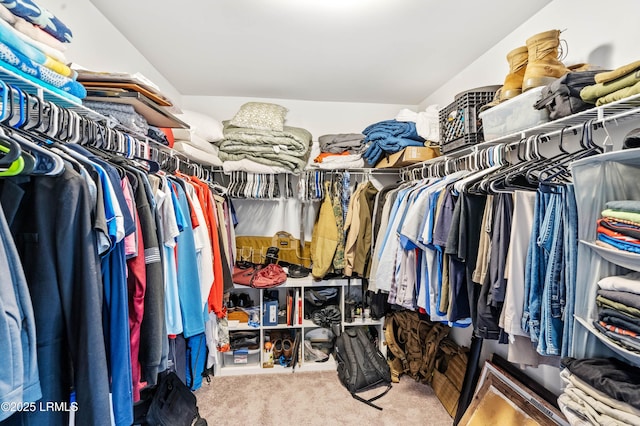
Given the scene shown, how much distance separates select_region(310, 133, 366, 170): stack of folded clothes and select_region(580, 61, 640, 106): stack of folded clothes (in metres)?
1.77

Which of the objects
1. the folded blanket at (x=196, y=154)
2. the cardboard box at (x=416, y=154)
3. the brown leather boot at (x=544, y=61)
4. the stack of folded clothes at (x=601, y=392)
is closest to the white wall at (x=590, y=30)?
the brown leather boot at (x=544, y=61)

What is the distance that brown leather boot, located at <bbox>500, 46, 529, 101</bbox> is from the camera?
4.85 ft

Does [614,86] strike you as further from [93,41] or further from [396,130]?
[93,41]

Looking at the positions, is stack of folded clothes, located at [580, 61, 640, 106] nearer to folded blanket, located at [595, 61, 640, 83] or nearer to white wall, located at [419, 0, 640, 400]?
folded blanket, located at [595, 61, 640, 83]

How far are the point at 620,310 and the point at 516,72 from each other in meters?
1.17

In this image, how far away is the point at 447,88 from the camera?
2586mm

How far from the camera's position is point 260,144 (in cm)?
264

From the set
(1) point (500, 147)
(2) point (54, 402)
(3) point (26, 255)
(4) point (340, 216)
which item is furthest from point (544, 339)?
(4) point (340, 216)

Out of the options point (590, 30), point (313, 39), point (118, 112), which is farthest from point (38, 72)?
point (590, 30)

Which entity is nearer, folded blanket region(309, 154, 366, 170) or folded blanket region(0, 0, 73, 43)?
folded blanket region(0, 0, 73, 43)

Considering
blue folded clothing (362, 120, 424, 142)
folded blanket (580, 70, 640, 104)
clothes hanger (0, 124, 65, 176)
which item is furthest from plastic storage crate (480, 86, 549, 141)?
clothes hanger (0, 124, 65, 176)

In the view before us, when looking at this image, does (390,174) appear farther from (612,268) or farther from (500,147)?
(612,268)

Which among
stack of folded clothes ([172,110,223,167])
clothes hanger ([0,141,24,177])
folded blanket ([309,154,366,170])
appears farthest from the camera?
folded blanket ([309,154,366,170])

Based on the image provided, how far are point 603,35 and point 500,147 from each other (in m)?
0.61
